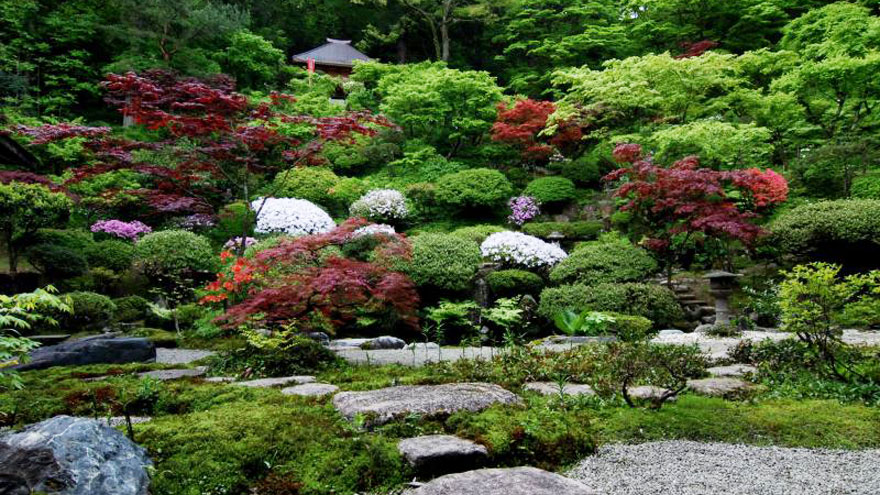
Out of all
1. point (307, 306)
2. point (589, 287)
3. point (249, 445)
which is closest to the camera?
point (249, 445)

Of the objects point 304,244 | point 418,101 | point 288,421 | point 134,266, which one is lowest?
point 134,266

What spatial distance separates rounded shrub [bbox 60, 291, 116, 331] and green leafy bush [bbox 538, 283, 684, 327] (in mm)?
6869

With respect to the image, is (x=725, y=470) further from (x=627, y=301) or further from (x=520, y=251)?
(x=520, y=251)

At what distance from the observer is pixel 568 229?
1152cm

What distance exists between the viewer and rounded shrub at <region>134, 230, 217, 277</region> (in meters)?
9.83

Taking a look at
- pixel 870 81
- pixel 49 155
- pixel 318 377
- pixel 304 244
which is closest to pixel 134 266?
pixel 49 155

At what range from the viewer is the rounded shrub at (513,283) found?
9.44 meters

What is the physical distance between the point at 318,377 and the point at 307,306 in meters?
1.22

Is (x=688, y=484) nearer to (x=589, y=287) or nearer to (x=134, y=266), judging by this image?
(x=589, y=287)

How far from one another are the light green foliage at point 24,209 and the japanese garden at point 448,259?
0.16 feet

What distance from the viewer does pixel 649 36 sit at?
686 inches

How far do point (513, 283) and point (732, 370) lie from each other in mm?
4893

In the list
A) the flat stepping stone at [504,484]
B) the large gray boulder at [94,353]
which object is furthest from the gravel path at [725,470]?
the large gray boulder at [94,353]

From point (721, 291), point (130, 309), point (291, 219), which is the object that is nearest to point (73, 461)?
point (130, 309)
